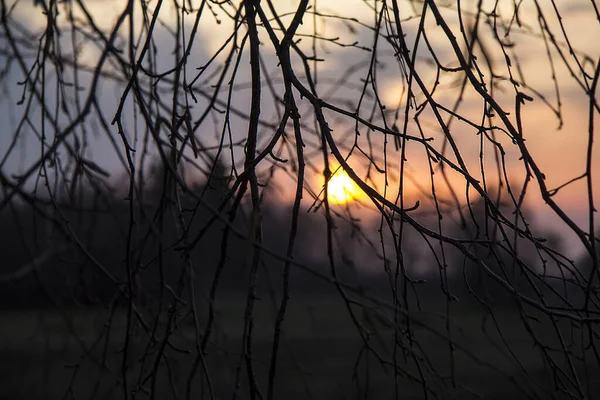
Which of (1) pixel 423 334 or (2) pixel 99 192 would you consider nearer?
(2) pixel 99 192

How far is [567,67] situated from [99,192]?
114 centimetres

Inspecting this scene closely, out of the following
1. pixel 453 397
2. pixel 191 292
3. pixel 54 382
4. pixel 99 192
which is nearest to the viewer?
pixel 453 397

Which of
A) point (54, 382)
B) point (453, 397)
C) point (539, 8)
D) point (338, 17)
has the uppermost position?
point (338, 17)

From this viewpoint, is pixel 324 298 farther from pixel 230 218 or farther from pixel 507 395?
pixel 230 218

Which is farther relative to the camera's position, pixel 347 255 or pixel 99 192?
pixel 99 192

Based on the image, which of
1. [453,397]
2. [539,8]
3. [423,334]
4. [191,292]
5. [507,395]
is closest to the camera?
[453,397]

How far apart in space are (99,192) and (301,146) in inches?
33.9

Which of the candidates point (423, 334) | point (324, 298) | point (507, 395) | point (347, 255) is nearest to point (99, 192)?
point (347, 255)

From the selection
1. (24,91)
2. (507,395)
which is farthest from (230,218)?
(507,395)

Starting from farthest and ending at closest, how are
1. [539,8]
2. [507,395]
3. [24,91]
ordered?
1. [507,395]
2. [24,91]
3. [539,8]

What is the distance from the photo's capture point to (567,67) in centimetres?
110

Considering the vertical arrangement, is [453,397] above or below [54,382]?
above

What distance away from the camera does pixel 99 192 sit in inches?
70.1

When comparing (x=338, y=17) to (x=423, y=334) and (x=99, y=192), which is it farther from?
(x=423, y=334)
